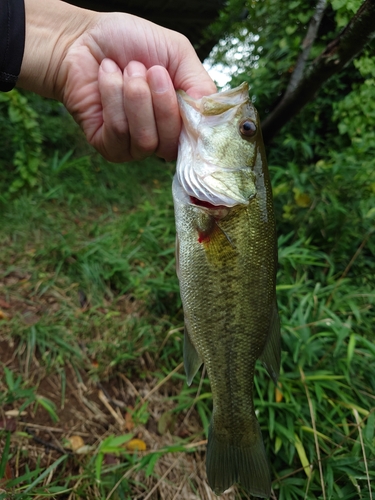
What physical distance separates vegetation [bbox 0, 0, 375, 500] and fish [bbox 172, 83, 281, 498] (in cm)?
50

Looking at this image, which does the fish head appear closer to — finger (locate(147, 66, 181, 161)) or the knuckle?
finger (locate(147, 66, 181, 161))

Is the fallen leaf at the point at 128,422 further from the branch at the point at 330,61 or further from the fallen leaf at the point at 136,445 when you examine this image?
the branch at the point at 330,61

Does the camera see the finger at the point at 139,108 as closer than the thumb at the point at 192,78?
Yes

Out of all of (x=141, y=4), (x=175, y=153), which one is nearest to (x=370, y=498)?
(x=175, y=153)

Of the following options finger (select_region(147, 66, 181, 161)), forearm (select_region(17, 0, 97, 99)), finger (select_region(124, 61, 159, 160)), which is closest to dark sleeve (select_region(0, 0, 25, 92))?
forearm (select_region(17, 0, 97, 99))

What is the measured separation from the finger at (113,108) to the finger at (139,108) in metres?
0.04

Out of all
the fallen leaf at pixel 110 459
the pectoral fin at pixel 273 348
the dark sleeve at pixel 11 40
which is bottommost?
the fallen leaf at pixel 110 459

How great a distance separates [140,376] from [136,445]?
46 cm

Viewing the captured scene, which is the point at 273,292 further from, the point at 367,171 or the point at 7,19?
the point at 367,171

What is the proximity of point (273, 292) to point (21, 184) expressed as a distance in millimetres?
3087

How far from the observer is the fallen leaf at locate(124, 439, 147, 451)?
2.09 m

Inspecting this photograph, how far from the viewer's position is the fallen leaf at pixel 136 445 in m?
2.09

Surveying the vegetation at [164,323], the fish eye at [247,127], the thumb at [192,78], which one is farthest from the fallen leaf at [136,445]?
the thumb at [192,78]

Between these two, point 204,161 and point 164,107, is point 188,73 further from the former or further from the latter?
point 204,161
